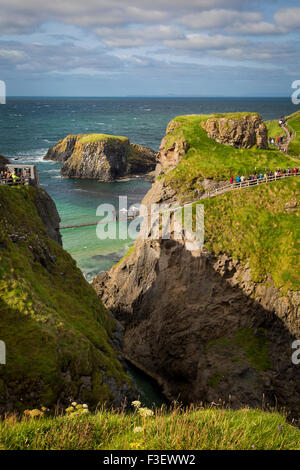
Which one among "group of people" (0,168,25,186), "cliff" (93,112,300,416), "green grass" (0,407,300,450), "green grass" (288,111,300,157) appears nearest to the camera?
"green grass" (0,407,300,450)

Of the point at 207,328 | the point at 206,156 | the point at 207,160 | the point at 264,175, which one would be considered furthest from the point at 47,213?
the point at 264,175

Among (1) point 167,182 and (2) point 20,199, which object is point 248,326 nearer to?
(1) point 167,182

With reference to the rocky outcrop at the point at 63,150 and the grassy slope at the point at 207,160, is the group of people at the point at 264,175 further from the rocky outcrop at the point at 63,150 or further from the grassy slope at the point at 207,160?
the rocky outcrop at the point at 63,150

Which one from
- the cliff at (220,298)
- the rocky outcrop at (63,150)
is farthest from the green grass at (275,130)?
the rocky outcrop at (63,150)

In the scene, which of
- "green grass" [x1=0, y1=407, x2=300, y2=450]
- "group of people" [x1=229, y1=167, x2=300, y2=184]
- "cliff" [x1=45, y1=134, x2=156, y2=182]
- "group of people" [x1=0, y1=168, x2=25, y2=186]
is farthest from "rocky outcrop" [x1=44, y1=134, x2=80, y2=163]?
"green grass" [x1=0, y1=407, x2=300, y2=450]

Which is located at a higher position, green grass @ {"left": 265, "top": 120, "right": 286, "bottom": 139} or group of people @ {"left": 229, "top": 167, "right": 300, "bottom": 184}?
green grass @ {"left": 265, "top": 120, "right": 286, "bottom": 139}

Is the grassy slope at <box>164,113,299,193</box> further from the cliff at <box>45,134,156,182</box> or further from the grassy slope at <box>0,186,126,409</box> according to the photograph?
the cliff at <box>45,134,156,182</box>

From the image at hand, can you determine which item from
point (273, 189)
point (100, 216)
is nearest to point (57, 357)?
point (273, 189)
